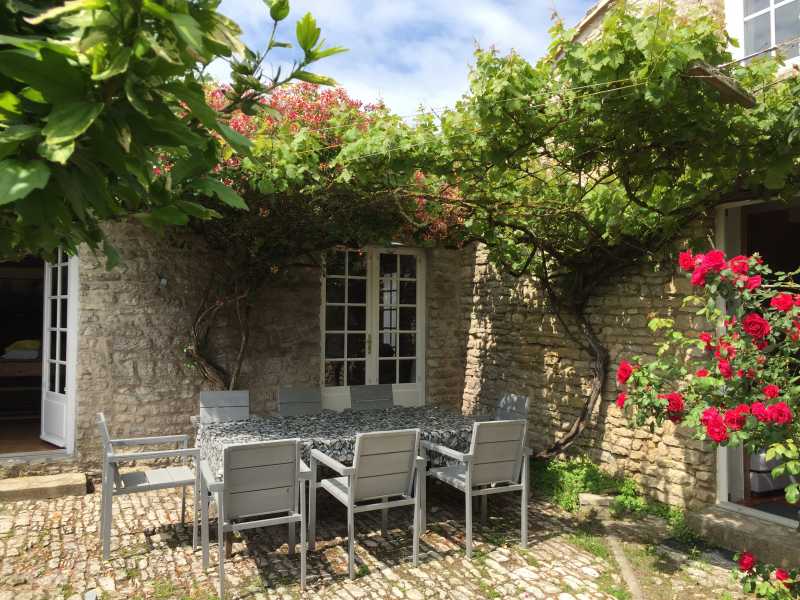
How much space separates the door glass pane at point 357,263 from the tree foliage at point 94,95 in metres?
6.50

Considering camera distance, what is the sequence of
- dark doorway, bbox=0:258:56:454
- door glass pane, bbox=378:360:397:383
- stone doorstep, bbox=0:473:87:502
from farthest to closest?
door glass pane, bbox=378:360:397:383, dark doorway, bbox=0:258:56:454, stone doorstep, bbox=0:473:87:502

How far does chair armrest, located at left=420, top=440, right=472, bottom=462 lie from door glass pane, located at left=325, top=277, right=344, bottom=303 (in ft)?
9.87

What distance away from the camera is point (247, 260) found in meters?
6.27

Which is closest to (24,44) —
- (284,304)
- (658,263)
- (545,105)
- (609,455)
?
(545,105)

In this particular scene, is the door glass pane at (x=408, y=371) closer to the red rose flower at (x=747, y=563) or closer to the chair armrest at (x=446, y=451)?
the chair armrest at (x=446, y=451)

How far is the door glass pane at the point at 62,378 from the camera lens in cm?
613

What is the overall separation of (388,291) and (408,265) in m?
0.45

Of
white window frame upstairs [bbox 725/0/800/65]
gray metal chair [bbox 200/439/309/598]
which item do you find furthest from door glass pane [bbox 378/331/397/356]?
white window frame upstairs [bbox 725/0/800/65]

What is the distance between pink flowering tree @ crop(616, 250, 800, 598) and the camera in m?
3.09

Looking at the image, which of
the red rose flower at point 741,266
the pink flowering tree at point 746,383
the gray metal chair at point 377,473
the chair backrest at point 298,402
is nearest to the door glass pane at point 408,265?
the chair backrest at point 298,402

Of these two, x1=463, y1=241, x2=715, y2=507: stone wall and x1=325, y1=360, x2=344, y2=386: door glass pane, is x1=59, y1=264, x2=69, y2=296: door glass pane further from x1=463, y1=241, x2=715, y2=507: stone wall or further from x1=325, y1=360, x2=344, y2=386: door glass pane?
x1=463, y1=241, x2=715, y2=507: stone wall

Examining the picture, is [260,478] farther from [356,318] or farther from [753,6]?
[753,6]

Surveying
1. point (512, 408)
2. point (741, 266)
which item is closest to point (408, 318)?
point (512, 408)

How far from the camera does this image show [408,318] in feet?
26.2
